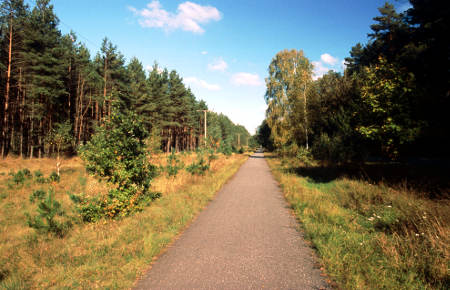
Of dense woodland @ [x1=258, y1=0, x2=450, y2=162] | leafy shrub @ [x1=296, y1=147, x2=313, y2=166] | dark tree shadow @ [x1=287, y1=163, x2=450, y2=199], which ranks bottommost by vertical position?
dark tree shadow @ [x1=287, y1=163, x2=450, y2=199]

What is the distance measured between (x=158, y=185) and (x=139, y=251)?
6.29 metres

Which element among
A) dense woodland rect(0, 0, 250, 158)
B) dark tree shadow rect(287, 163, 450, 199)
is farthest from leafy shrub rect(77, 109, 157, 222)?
dark tree shadow rect(287, 163, 450, 199)

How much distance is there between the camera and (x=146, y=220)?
228 inches

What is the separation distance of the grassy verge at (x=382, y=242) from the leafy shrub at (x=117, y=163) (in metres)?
5.17

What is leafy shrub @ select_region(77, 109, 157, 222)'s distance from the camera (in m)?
5.87

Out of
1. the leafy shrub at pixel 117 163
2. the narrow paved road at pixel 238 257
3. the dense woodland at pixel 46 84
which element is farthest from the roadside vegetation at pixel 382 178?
the dense woodland at pixel 46 84

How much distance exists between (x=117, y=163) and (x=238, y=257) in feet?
14.2

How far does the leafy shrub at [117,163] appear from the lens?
19.3ft

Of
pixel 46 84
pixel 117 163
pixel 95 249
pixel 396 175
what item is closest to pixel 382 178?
pixel 396 175

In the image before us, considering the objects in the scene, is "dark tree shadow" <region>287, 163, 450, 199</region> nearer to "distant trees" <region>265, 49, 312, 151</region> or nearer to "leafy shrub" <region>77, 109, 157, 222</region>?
"distant trees" <region>265, 49, 312, 151</region>

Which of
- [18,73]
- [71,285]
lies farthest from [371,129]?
[18,73]

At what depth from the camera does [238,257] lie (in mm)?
3938

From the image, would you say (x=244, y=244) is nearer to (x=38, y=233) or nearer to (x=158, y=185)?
(x=38, y=233)

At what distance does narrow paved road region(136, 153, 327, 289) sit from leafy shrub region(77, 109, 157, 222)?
231cm
